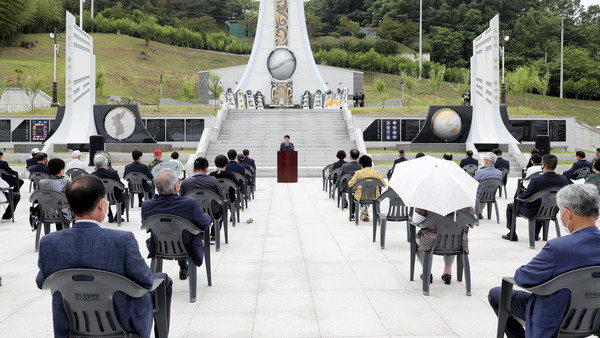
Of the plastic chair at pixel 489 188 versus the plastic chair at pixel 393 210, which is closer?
the plastic chair at pixel 393 210

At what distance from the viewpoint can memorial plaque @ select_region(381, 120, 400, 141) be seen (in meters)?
25.6

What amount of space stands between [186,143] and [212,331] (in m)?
21.7

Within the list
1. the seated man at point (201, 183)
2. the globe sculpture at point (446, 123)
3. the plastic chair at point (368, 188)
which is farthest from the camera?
the globe sculpture at point (446, 123)

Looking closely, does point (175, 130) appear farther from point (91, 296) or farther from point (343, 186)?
point (91, 296)

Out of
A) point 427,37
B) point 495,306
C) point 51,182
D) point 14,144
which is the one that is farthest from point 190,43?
point 495,306

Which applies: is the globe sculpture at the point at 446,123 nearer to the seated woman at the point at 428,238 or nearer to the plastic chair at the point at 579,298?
the seated woman at the point at 428,238

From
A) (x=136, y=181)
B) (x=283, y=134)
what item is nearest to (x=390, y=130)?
(x=283, y=134)

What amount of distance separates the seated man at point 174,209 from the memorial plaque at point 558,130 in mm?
25951

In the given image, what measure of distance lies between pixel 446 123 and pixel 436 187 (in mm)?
19902

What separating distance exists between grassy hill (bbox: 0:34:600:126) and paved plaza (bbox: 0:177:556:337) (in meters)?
37.8

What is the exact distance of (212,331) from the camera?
12.3 ft

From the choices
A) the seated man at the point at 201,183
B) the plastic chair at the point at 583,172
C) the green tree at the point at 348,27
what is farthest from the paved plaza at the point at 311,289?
the green tree at the point at 348,27

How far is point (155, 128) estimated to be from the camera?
2458cm

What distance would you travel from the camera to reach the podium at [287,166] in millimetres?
16094
